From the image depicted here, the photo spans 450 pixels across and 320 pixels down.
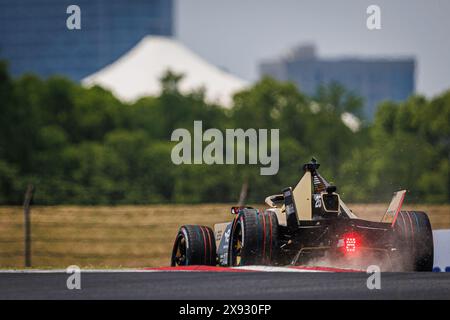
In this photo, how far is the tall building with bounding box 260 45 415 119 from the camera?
130 metres

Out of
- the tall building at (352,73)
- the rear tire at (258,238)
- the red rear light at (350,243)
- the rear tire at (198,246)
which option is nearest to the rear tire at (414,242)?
the red rear light at (350,243)

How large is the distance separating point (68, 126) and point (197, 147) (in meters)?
12.8

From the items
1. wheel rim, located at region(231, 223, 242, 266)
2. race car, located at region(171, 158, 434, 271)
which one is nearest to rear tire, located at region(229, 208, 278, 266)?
A: race car, located at region(171, 158, 434, 271)

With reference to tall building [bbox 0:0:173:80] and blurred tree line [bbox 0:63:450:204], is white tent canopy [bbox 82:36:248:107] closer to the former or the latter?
blurred tree line [bbox 0:63:450:204]

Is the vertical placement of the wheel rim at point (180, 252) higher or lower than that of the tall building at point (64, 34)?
lower

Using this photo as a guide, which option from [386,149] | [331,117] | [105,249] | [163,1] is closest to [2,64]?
[331,117]

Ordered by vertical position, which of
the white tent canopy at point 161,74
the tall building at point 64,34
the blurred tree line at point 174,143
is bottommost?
the blurred tree line at point 174,143

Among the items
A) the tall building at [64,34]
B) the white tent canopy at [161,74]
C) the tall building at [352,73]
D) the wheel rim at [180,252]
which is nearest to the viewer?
the wheel rim at [180,252]

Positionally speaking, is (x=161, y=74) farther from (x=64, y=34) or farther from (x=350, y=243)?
(x=350, y=243)

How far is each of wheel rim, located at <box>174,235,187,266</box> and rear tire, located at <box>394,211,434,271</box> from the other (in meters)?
3.09

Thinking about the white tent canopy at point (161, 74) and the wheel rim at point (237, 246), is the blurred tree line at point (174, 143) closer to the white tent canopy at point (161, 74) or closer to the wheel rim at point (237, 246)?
the white tent canopy at point (161, 74)

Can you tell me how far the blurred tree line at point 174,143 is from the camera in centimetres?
5394
